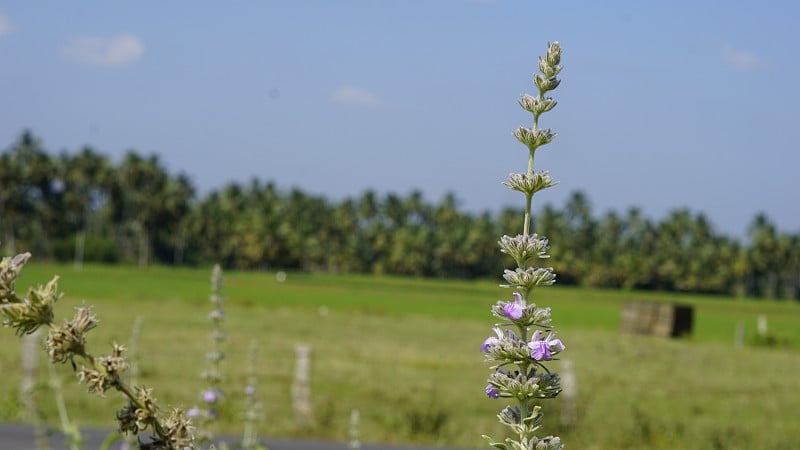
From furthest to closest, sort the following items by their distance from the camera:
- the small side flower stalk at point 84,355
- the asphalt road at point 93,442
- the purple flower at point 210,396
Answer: the asphalt road at point 93,442 < the purple flower at point 210,396 < the small side flower stalk at point 84,355

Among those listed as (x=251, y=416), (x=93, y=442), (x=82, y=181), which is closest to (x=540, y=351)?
(x=251, y=416)

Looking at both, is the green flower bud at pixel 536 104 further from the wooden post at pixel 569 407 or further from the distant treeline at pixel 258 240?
the distant treeline at pixel 258 240

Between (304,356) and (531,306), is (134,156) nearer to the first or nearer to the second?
(304,356)

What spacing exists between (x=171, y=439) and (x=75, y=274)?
109921 millimetres

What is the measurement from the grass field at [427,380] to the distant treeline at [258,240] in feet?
338

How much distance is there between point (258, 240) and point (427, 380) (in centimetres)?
15052

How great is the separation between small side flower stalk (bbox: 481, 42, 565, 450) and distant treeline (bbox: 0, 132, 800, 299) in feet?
507

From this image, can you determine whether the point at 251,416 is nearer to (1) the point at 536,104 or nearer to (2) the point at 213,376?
(2) the point at 213,376

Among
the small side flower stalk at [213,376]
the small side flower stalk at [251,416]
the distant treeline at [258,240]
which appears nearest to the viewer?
the small side flower stalk at [213,376]

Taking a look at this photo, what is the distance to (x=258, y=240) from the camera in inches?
7062

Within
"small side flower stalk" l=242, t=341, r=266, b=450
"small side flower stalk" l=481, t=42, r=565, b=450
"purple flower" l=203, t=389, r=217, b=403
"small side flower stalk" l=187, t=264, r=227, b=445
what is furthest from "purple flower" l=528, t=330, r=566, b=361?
"small side flower stalk" l=242, t=341, r=266, b=450

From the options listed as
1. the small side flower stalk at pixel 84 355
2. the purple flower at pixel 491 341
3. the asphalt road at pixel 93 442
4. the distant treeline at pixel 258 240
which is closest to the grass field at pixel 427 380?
the small side flower stalk at pixel 84 355

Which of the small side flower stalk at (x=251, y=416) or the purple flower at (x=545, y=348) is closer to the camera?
the purple flower at (x=545, y=348)

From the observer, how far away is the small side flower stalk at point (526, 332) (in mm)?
1129
